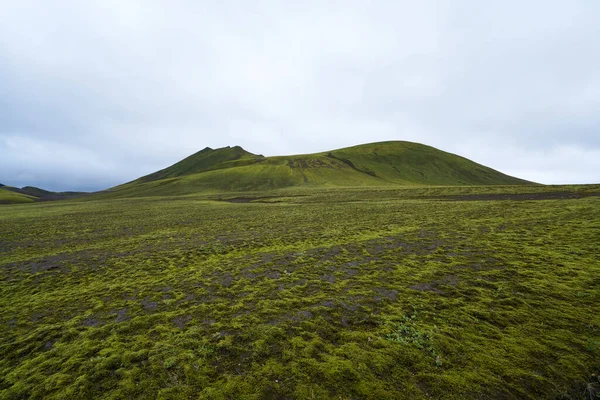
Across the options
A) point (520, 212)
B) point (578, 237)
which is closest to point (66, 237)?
point (578, 237)

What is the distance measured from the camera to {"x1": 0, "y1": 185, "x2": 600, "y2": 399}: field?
319 inches

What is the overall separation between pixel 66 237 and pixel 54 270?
1766 cm

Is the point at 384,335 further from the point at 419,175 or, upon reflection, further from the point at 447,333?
the point at 419,175

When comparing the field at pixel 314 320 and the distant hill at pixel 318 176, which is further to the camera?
the distant hill at pixel 318 176

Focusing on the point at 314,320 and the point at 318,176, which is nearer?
the point at 314,320

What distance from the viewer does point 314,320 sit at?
11766 millimetres

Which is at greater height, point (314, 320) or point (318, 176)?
point (318, 176)

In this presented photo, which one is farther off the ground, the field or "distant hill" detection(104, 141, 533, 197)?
"distant hill" detection(104, 141, 533, 197)

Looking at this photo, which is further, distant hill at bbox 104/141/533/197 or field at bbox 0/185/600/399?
distant hill at bbox 104/141/533/197

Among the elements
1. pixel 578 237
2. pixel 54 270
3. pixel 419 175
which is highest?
pixel 419 175

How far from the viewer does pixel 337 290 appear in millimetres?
15016

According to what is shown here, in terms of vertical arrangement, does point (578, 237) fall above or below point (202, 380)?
above

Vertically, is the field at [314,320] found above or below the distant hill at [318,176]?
below

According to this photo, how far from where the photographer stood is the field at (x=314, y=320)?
319 inches
